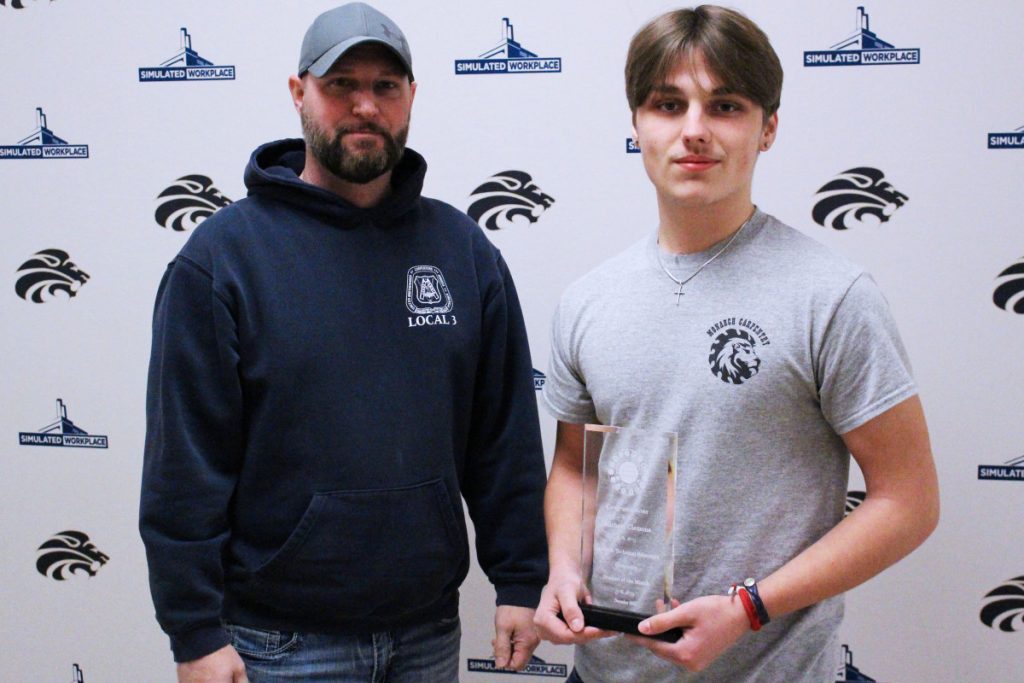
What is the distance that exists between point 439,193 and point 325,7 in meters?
0.50

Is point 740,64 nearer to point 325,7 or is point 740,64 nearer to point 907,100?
point 907,100

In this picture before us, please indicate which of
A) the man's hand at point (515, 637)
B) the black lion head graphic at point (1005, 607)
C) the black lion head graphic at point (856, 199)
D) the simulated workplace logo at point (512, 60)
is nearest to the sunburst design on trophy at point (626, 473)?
the man's hand at point (515, 637)

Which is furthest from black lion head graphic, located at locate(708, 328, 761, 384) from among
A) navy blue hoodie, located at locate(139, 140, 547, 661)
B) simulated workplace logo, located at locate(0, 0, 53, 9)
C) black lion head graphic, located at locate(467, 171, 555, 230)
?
simulated workplace logo, located at locate(0, 0, 53, 9)

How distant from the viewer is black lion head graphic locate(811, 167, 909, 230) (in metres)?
1.83

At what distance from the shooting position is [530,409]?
1.56m

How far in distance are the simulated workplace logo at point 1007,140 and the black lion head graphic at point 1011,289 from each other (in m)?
0.24

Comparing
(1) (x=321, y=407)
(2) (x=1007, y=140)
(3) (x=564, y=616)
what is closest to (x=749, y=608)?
(3) (x=564, y=616)

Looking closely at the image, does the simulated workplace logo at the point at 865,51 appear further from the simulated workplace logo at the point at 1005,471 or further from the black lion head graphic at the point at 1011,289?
the simulated workplace logo at the point at 1005,471

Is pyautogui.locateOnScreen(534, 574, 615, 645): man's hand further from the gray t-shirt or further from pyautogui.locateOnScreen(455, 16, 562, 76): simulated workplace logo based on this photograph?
pyautogui.locateOnScreen(455, 16, 562, 76): simulated workplace logo

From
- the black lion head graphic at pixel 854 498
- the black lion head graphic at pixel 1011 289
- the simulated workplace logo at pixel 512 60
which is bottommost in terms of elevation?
the black lion head graphic at pixel 854 498

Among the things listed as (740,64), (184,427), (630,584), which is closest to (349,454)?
(184,427)

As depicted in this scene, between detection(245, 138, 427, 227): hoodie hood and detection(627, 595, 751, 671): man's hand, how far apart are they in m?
0.79

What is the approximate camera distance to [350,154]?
1389 mm

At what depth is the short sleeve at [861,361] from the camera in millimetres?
1058
